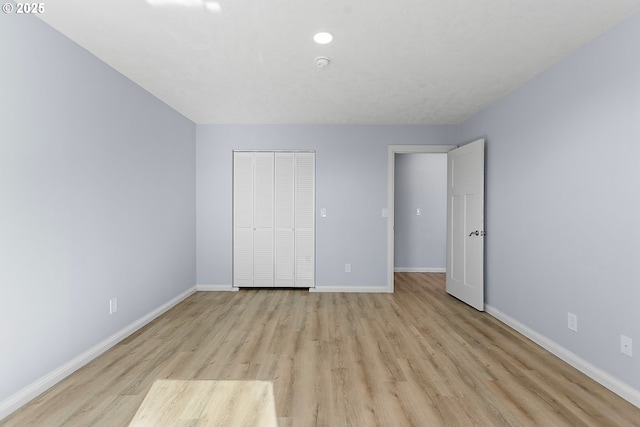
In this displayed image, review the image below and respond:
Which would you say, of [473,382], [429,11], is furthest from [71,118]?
[473,382]

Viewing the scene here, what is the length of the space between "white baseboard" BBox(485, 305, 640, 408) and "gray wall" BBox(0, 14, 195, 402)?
386cm

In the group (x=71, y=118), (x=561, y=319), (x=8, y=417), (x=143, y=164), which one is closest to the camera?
(x=8, y=417)

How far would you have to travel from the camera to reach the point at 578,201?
232cm

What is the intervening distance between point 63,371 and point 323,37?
3069mm

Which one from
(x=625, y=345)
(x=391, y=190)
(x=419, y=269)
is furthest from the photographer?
(x=419, y=269)

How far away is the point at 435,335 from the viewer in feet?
9.52

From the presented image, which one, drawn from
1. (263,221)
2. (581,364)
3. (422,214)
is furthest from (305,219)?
(581,364)

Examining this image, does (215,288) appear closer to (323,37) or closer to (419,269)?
(323,37)

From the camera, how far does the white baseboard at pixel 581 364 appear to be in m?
1.90

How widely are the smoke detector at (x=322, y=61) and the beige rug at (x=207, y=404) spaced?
2.54 m

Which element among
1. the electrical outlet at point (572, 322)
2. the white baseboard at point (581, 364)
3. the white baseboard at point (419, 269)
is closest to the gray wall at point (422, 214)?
the white baseboard at point (419, 269)

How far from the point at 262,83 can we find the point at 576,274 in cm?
325

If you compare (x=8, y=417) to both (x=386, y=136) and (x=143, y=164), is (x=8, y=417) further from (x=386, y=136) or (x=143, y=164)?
(x=386, y=136)

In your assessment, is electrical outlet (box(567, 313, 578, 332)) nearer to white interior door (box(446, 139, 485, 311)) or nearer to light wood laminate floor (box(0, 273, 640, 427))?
light wood laminate floor (box(0, 273, 640, 427))
